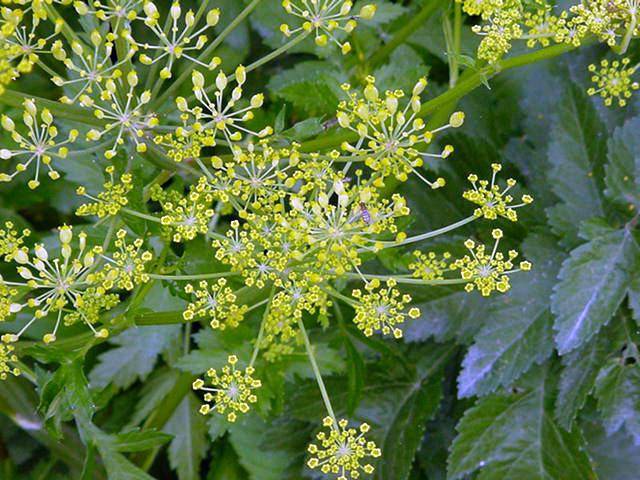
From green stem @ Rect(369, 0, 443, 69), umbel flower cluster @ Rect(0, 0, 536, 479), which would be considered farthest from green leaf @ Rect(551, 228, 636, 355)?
green stem @ Rect(369, 0, 443, 69)

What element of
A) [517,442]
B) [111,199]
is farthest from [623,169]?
[111,199]

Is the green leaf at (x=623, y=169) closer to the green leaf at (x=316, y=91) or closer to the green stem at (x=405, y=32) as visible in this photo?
the green stem at (x=405, y=32)

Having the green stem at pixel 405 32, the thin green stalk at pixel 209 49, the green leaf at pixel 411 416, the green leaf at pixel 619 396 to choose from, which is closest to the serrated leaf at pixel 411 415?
the green leaf at pixel 411 416

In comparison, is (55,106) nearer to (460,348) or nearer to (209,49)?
(209,49)

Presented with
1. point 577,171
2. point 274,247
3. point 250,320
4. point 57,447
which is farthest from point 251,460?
point 577,171

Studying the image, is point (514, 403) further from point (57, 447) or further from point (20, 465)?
point (20, 465)

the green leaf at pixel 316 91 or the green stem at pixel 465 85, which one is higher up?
the green leaf at pixel 316 91
